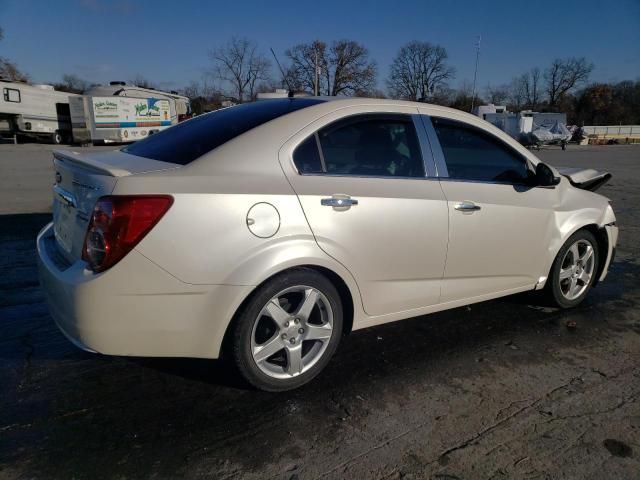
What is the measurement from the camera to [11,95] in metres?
27.8

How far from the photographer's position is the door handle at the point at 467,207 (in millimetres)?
3199

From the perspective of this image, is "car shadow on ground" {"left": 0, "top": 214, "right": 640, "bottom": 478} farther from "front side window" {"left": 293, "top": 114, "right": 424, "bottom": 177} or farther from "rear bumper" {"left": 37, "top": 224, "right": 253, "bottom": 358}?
"front side window" {"left": 293, "top": 114, "right": 424, "bottom": 177}

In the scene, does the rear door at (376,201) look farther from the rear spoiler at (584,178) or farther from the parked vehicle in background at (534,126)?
the parked vehicle in background at (534,126)

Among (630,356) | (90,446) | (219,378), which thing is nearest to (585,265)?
(630,356)

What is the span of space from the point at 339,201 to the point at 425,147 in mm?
876

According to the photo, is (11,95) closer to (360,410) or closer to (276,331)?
(276,331)

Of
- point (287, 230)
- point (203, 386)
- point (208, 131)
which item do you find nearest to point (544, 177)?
point (287, 230)

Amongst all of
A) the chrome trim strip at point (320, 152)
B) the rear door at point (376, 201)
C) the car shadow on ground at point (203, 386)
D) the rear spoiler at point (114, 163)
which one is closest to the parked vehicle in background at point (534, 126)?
the car shadow on ground at point (203, 386)

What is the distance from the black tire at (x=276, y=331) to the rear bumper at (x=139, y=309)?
0.08m

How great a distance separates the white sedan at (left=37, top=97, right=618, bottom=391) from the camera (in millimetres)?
2307

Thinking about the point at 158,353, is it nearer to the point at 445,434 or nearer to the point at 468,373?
the point at 445,434

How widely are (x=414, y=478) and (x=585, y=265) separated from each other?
117 inches

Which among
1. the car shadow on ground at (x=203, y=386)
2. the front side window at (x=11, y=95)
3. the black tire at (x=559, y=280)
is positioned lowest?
the car shadow on ground at (x=203, y=386)

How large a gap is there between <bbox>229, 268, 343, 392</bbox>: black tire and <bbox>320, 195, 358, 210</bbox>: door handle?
1.29 ft
